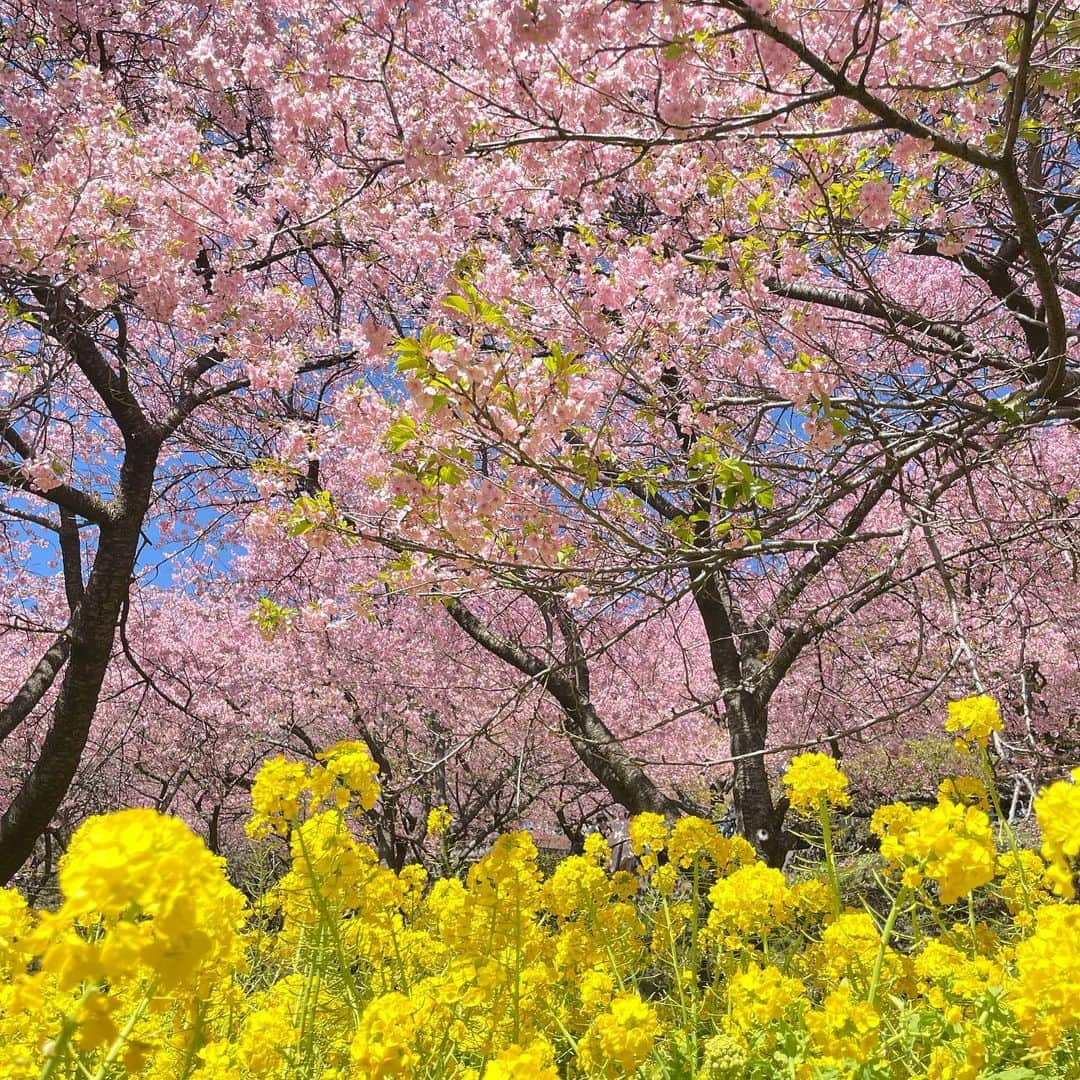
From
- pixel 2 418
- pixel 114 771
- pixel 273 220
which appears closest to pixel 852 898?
pixel 273 220

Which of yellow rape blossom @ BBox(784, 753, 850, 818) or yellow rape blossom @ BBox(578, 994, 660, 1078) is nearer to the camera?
yellow rape blossom @ BBox(578, 994, 660, 1078)

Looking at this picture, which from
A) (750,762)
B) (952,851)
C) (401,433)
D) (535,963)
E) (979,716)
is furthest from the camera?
(750,762)

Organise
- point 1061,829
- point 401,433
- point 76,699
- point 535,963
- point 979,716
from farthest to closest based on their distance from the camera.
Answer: point 76,699
point 401,433
point 535,963
point 979,716
point 1061,829

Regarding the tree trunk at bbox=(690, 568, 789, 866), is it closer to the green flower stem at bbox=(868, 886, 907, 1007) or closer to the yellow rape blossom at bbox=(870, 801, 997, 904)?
the green flower stem at bbox=(868, 886, 907, 1007)

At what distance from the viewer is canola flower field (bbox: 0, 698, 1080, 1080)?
1.02 metres

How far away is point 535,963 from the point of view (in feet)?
9.20

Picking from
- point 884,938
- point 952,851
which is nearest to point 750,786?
point 884,938

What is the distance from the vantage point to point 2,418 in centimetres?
559

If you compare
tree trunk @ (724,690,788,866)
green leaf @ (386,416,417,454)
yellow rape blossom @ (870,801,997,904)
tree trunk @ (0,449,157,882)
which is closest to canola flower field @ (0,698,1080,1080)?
yellow rape blossom @ (870,801,997,904)

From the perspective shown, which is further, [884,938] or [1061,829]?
[884,938]

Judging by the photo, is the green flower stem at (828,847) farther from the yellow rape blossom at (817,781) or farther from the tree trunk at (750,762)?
the tree trunk at (750,762)

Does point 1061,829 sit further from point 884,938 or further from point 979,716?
point 979,716

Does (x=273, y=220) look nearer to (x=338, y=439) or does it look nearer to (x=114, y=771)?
(x=338, y=439)

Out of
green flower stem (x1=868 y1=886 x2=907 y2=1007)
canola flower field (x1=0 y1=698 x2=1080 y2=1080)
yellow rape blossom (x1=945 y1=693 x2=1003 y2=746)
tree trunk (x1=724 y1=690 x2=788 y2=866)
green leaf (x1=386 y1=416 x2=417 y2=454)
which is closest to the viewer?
canola flower field (x1=0 y1=698 x2=1080 y2=1080)
